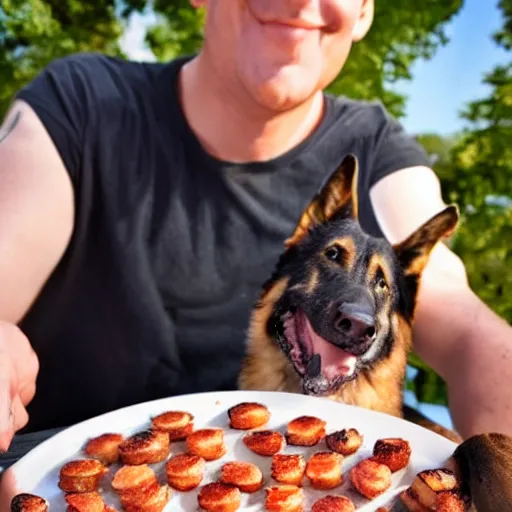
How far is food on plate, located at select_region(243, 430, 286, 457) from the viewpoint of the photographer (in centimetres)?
71

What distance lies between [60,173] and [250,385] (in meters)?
0.39

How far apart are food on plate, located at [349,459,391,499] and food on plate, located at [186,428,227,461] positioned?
0.14 meters

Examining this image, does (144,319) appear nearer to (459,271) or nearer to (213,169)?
(213,169)

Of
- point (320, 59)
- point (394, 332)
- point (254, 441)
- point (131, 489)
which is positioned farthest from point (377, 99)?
point (131, 489)

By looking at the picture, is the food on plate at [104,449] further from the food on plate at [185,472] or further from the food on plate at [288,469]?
the food on plate at [288,469]

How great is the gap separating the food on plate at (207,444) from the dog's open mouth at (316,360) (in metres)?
0.15

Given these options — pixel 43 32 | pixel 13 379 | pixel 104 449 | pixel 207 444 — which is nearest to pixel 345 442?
pixel 207 444

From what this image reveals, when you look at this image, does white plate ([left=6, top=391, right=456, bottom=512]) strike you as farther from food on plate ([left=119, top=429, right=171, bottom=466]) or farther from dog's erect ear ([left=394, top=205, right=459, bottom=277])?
dog's erect ear ([left=394, top=205, right=459, bottom=277])

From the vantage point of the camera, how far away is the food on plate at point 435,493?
0.61 m

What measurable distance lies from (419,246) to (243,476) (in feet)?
1.27

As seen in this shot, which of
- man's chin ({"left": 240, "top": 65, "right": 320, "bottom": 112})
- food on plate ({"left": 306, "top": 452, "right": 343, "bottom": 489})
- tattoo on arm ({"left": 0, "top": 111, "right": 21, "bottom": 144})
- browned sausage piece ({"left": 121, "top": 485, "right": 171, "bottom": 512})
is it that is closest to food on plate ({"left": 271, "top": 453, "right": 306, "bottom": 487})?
food on plate ({"left": 306, "top": 452, "right": 343, "bottom": 489})

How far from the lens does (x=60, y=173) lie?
3.14ft

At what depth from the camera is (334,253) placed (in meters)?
0.87

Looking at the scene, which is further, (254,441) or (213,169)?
(213,169)
